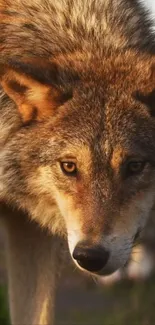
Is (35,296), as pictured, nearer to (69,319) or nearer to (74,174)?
(74,174)

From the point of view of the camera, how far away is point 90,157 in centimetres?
555

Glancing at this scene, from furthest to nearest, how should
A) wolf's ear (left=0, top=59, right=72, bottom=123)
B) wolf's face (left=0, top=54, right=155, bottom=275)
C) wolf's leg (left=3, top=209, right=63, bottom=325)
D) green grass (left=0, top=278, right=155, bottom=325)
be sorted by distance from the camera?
green grass (left=0, top=278, right=155, bottom=325) → wolf's leg (left=3, top=209, right=63, bottom=325) → wolf's ear (left=0, top=59, right=72, bottom=123) → wolf's face (left=0, top=54, right=155, bottom=275)

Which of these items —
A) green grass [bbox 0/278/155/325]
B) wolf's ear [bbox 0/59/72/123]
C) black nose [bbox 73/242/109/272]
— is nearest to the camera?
black nose [bbox 73/242/109/272]

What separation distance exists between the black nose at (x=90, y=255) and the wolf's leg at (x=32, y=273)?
1.37 m

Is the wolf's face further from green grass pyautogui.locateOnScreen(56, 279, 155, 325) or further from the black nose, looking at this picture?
green grass pyautogui.locateOnScreen(56, 279, 155, 325)

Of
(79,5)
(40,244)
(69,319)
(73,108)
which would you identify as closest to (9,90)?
(73,108)

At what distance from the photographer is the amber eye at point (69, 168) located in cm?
561

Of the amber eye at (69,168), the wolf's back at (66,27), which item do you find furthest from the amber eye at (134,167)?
the wolf's back at (66,27)

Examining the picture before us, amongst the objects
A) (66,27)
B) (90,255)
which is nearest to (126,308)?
(66,27)

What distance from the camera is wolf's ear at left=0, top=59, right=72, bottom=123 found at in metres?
5.78

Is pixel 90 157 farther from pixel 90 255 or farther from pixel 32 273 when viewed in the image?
pixel 32 273

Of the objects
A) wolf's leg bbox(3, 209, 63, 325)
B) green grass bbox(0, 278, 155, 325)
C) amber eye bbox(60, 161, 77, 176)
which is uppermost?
amber eye bbox(60, 161, 77, 176)

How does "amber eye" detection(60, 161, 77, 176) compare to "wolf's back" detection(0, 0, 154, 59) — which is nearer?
"amber eye" detection(60, 161, 77, 176)

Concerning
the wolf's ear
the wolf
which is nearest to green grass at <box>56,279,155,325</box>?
the wolf
